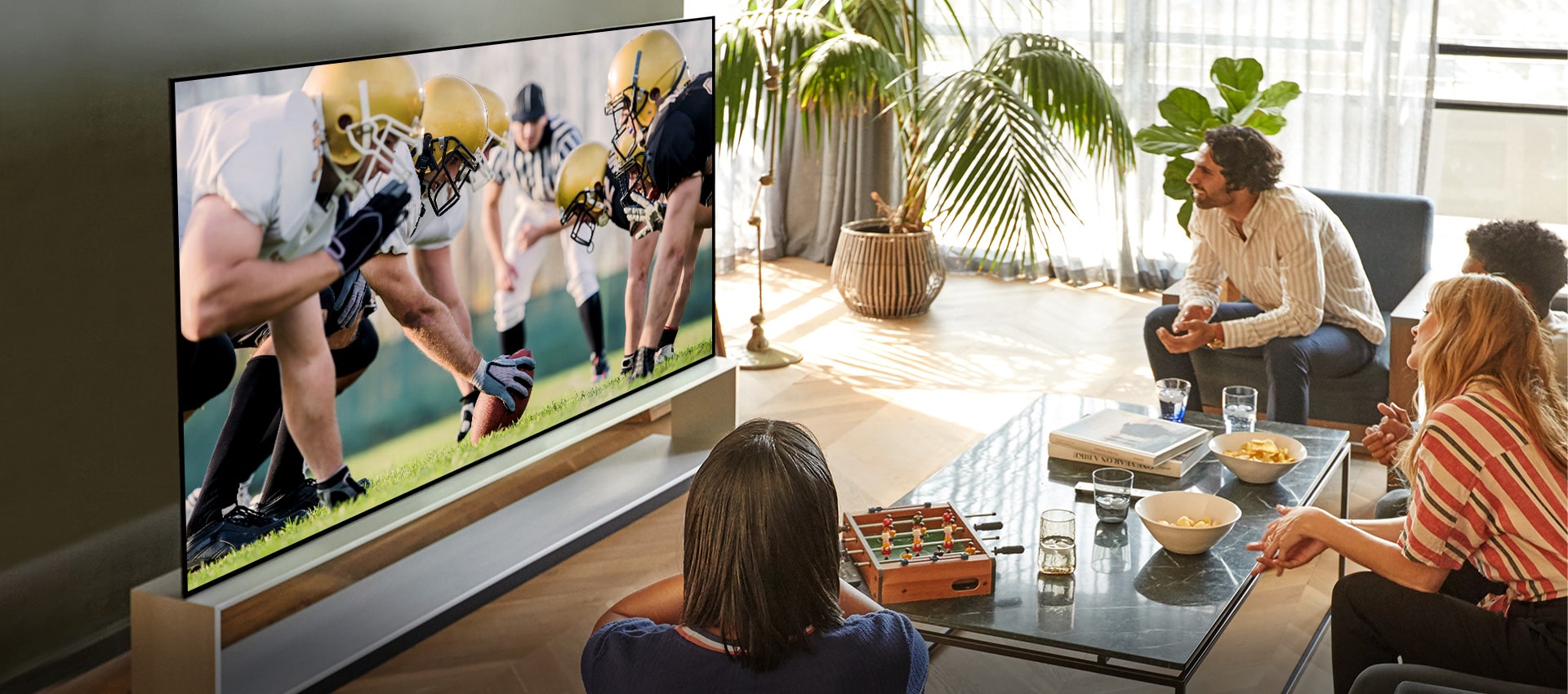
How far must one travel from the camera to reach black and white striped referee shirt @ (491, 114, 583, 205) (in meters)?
3.11

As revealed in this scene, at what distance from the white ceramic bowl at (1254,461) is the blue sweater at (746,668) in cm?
142

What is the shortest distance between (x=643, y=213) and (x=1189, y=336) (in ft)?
4.91

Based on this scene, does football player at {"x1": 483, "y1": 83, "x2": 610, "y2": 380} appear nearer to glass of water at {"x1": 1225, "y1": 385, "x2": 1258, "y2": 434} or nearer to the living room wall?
the living room wall

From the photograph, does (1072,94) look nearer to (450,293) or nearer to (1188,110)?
(1188,110)

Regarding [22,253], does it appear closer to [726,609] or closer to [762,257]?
[726,609]

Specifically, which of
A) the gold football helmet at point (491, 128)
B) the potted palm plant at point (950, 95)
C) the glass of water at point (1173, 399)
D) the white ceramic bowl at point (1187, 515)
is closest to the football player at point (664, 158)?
the gold football helmet at point (491, 128)

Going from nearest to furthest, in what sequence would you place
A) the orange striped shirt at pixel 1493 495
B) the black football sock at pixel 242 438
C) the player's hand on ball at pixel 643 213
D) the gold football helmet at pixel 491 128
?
1. the orange striped shirt at pixel 1493 495
2. the black football sock at pixel 242 438
3. the gold football helmet at pixel 491 128
4. the player's hand on ball at pixel 643 213

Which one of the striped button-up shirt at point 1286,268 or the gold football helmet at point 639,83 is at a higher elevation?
the gold football helmet at point 639,83

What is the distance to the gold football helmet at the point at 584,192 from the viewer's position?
10.9 ft

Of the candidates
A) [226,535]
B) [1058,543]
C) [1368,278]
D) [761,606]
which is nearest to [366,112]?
[226,535]

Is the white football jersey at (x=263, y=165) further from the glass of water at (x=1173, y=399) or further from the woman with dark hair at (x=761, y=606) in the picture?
the glass of water at (x=1173, y=399)

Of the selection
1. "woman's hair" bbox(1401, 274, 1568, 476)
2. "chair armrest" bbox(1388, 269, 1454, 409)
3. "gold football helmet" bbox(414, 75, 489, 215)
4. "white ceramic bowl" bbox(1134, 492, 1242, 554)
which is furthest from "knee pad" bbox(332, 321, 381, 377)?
"chair armrest" bbox(1388, 269, 1454, 409)

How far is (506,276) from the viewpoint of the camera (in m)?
3.17

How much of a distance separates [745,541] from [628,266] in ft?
7.17
